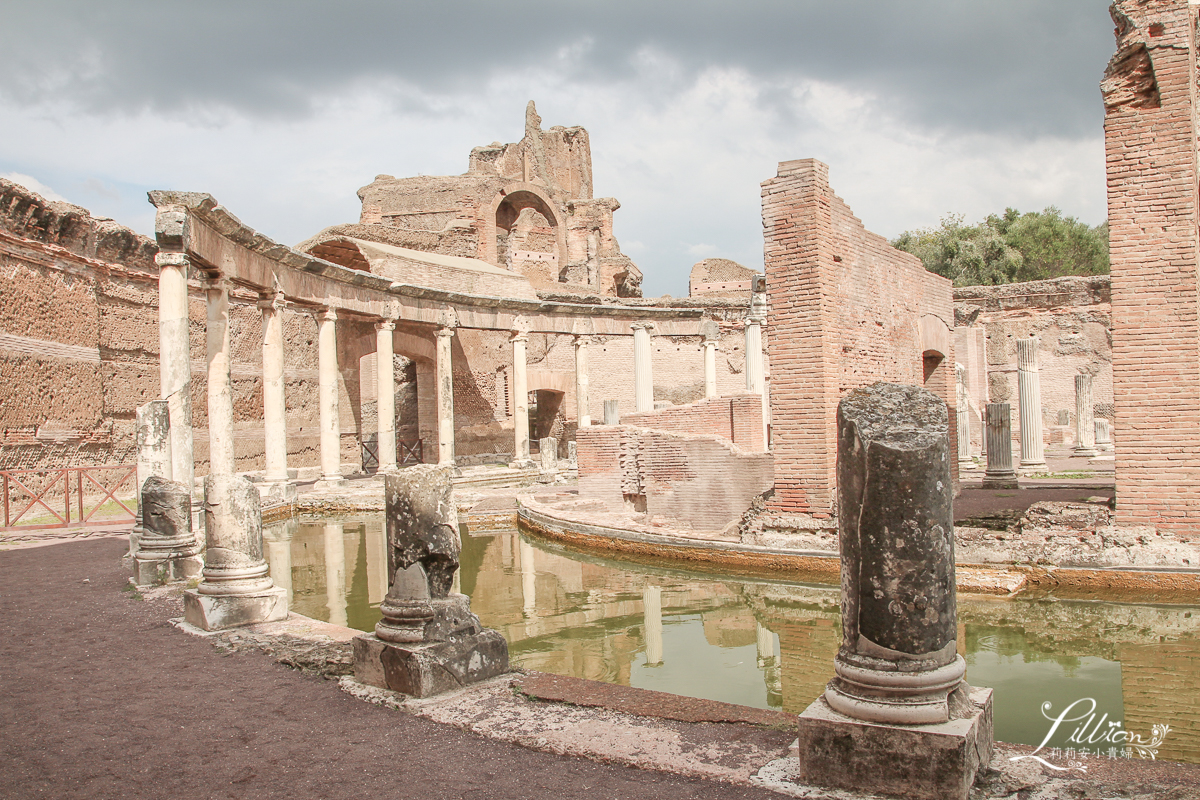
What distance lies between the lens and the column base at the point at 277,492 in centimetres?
1470

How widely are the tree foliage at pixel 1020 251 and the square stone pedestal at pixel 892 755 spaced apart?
37.5 metres

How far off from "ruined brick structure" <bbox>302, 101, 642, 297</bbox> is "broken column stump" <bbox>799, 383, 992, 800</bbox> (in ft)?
87.6

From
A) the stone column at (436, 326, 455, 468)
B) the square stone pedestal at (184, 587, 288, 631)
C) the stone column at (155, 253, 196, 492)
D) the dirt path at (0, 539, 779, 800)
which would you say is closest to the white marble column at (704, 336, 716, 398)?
the stone column at (436, 326, 455, 468)

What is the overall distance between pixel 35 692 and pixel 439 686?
237cm

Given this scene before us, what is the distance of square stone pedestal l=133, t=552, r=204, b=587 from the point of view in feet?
26.0

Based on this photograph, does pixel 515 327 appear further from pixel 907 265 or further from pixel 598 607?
pixel 598 607

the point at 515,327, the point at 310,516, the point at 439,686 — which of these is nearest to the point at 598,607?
the point at 439,686

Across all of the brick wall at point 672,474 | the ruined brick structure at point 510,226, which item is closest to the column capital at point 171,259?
the brick wall at point 672,474

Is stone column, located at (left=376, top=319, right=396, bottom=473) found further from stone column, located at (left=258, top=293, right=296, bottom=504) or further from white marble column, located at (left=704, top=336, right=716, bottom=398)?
white marble column, located at (left=704, top=336, right=716, bottom=398)

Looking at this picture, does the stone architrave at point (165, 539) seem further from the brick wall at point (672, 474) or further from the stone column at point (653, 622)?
the brick wall at point (672, 474)

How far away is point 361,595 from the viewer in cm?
836

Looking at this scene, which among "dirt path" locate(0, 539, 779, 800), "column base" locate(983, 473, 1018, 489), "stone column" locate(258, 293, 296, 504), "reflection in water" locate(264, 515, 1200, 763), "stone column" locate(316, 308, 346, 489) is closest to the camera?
"dirt path" locate(0, 539, 779, 800)

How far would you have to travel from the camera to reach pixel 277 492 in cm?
1509

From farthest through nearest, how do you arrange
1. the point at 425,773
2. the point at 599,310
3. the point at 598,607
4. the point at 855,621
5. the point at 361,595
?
the point at 599,310, the point at 361,595, the point at 598,607, the point at 425,773, the point at 855,621
